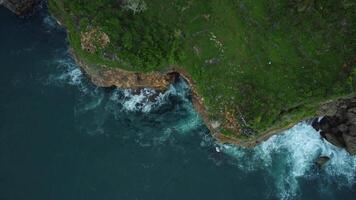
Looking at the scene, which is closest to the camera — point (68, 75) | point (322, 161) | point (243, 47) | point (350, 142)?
point (350, 142)

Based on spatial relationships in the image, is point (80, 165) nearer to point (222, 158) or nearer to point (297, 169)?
point (222, 158)

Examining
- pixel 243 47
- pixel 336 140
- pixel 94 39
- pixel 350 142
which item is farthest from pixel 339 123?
pixel 94 39

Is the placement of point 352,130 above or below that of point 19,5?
below

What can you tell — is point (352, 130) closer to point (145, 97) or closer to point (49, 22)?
point (145, 97)

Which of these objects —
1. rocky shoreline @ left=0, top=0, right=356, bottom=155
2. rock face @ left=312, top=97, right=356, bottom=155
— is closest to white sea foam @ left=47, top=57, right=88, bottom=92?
rocky shoreline @ left=0, top=0, right=356, bottom=155

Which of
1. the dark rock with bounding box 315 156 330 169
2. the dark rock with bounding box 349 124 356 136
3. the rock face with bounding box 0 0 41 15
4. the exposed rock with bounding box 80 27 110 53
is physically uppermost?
the rock face with bounding box 0 0 41 15

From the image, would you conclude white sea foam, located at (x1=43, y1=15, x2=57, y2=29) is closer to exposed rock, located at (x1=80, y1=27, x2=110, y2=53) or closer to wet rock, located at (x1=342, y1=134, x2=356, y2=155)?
exposed rock, located at (x1=80, y1=27, x2=110, y2=53)

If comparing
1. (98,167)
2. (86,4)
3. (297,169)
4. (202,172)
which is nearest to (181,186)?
(202,172)
